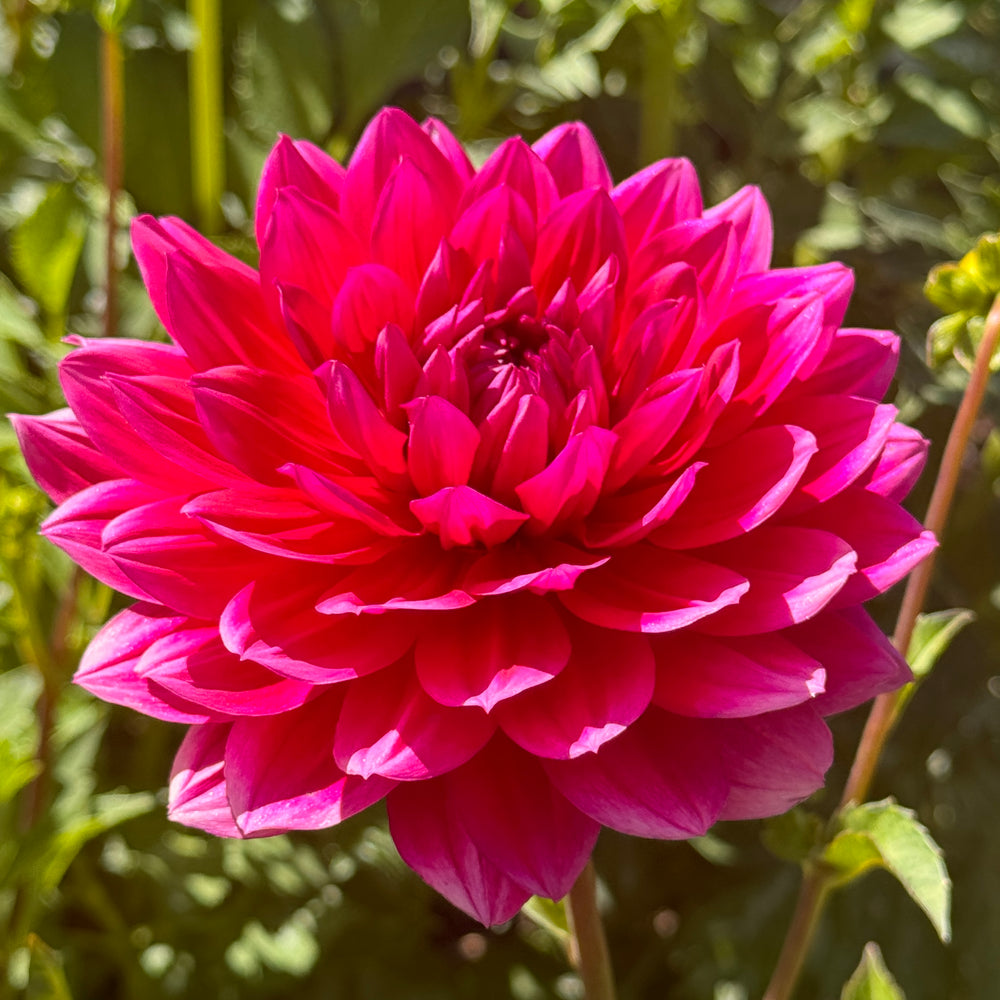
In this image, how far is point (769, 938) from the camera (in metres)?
1.20

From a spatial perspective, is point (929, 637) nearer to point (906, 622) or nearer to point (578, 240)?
point (906, 622)

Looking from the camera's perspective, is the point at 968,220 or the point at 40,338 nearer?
the point at 40,338

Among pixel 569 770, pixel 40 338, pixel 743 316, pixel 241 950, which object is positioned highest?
pixel 743 316

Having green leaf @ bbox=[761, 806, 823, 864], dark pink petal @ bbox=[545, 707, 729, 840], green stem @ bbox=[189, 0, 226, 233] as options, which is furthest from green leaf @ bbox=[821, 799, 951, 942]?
green stem @ bbox=[189, 0, 226, 233]

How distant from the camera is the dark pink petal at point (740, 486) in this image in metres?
0.63

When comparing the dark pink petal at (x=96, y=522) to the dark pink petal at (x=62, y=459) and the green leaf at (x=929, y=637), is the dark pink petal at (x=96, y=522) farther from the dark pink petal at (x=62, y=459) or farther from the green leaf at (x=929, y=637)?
the green leaf at (x=929, y=637)

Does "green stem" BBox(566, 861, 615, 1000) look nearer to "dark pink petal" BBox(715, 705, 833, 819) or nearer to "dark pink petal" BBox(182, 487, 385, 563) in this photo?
"dark pink petal" BBox(715, 705, 833, 819)

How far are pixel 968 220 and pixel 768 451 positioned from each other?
3.03 ft

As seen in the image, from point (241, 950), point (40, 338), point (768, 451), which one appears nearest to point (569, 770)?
point (768, 451)

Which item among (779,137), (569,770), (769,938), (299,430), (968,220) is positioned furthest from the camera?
(968,220)

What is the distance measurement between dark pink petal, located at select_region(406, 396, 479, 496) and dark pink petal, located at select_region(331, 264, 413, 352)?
7 cm

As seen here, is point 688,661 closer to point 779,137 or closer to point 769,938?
point 769,938

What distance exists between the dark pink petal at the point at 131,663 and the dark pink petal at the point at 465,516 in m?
0.16

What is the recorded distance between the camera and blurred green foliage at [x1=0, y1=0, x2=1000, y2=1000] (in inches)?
44.9
